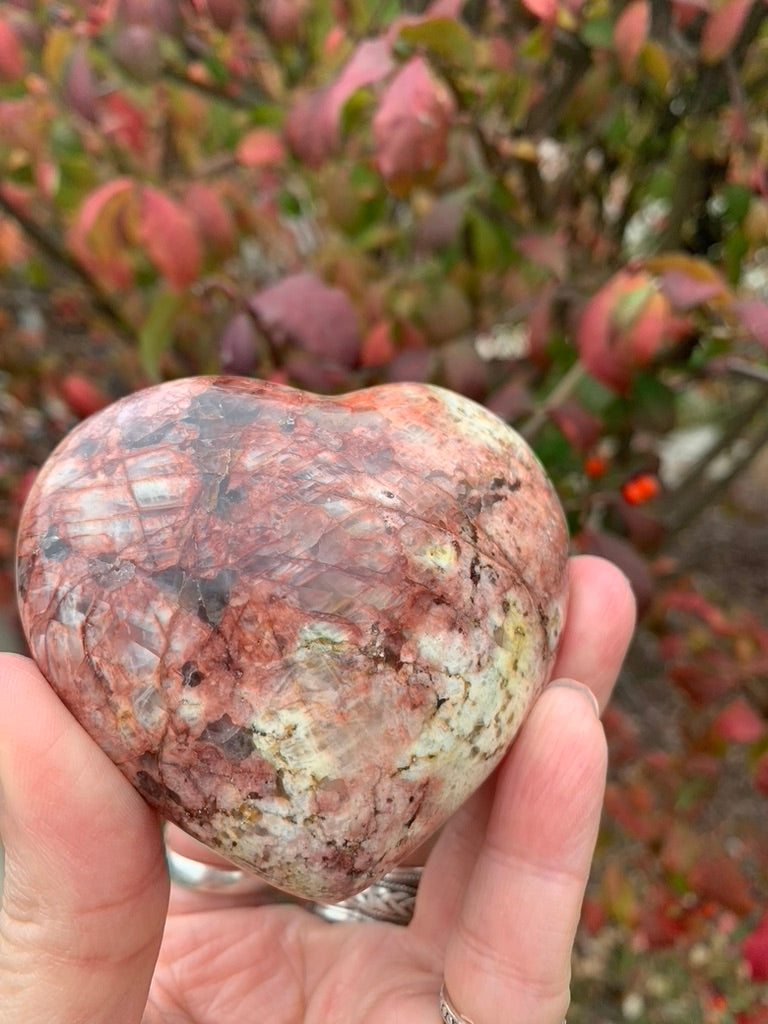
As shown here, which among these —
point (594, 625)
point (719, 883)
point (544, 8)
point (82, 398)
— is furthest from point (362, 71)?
point (719, 883)

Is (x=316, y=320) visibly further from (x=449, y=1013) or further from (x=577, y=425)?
(x=449, y=1013)

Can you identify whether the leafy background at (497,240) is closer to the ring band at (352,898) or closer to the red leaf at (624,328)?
the red leaf at (624,328)

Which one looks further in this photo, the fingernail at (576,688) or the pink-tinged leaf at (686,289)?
the pink-tinged leaf at (686,289)

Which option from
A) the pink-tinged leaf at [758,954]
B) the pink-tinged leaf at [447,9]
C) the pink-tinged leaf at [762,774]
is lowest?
the pink-tinged leaf at [758,954]

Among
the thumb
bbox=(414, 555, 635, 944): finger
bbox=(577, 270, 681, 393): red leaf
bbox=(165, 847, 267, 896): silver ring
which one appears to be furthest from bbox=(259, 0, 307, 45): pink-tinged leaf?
bbox=(165, 847, 267, 896): silver ring

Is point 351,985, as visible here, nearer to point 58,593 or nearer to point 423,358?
point 58,593

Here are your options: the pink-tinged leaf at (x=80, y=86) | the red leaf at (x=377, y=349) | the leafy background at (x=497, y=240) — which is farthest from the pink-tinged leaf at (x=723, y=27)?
the pink-tinged leaf at (x=80, y=86)
